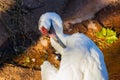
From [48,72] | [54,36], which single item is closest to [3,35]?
[54,36]

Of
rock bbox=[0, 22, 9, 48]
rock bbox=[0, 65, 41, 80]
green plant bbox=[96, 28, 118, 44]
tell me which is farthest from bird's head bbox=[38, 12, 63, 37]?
green plant bbox=[96, 28, 118, 44]

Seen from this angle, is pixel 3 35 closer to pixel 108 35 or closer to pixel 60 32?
pixel 60 32

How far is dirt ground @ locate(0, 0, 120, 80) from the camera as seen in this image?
582 cm

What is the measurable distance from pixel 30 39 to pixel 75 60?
4.64 ft

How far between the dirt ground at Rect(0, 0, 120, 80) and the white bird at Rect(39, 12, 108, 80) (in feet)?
2.46

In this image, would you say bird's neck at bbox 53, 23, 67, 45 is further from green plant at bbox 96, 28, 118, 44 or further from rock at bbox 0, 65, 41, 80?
green plant at bbox 96, 28, 118, 44

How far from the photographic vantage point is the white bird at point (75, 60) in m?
4.75

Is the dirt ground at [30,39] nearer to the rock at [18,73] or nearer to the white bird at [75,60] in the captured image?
the rock at [18,73]

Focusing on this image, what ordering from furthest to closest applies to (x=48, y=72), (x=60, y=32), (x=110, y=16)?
(x=110, y=16)
(x=60, y=32)
(x=48, y=72)

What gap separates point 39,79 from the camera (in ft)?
18.8

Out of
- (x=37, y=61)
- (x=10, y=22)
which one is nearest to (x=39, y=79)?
(x=37, y=61)

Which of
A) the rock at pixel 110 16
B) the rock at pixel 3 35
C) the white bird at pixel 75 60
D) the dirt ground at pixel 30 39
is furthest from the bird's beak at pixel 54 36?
the rock at pixel 110 16

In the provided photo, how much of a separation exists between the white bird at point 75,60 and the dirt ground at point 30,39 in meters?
0.75

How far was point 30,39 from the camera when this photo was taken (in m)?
6.11
